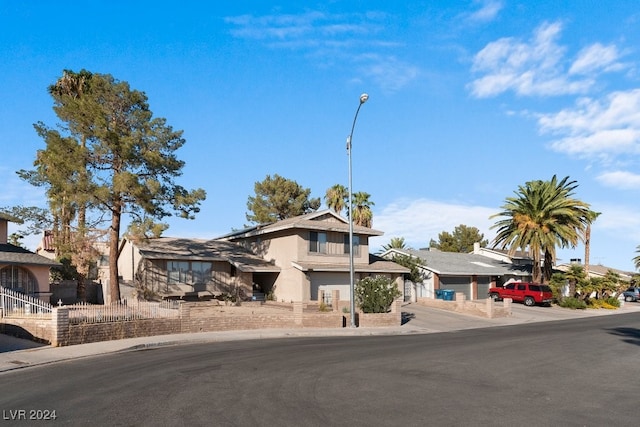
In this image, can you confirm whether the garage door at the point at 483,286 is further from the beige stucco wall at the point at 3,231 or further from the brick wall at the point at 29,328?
the brick wall at the point at 29,328

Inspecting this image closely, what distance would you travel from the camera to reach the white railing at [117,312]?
63.9 feet

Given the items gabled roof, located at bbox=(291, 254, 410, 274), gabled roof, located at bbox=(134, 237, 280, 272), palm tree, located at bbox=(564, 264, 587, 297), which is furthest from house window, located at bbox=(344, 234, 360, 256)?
palm tree, located at bbox=(564, 264, 587, 297)

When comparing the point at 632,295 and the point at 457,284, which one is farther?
the point at 632,295

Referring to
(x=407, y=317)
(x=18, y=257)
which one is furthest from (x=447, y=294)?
(x=18, y=257)

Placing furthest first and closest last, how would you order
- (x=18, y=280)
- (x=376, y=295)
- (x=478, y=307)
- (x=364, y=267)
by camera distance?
(x=364, y=267) → (x=478, y=307) → (x=376, y=295) → (x=18, y=280)

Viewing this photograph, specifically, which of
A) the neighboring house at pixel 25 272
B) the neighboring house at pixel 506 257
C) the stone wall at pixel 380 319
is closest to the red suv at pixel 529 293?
the neighboring house at pixel 506 257

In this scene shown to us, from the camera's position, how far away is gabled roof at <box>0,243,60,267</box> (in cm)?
2700

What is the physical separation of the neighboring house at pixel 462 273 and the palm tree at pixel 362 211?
8337 millimetres

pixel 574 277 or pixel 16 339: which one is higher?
pixel 574 277

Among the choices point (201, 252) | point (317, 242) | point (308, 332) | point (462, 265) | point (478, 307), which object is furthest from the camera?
point (462, 265)

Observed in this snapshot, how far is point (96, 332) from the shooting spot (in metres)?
19.4

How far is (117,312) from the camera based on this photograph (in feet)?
66.6

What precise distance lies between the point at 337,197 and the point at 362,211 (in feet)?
15.1

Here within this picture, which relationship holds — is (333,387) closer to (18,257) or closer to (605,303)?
(18,257)
